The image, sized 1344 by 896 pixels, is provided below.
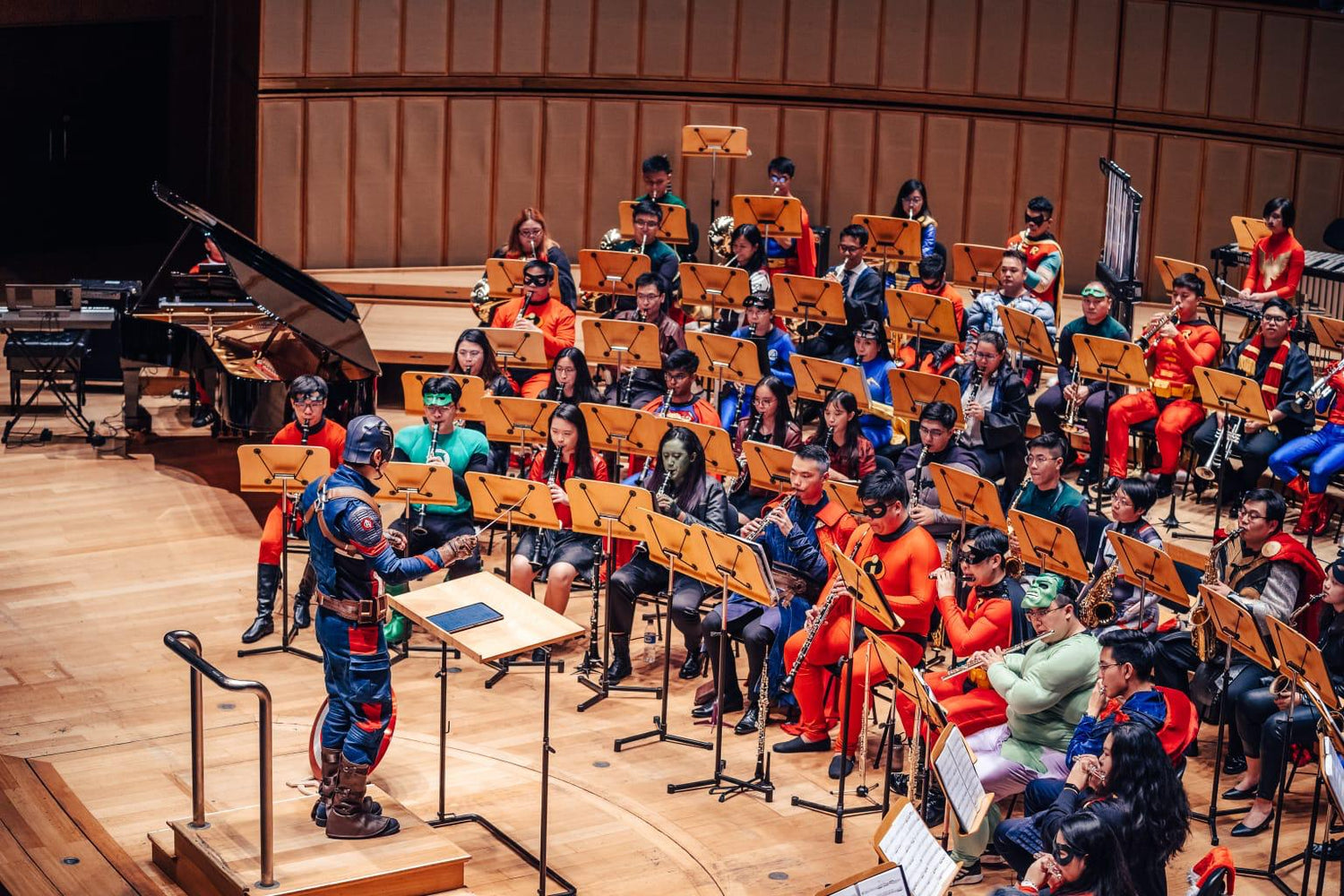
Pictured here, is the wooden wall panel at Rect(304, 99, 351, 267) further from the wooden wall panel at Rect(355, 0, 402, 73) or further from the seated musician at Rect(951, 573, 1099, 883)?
the seated musician at Rect(951, 573, 1099, 883)

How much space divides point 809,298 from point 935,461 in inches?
72.2

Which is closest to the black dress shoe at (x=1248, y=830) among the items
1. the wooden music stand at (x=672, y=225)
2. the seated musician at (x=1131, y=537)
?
the seated musician at (x=1131, y=537)

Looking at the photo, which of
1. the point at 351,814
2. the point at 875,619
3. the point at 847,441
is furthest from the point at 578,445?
the point at 351,814

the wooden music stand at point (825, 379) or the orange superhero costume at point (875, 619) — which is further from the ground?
the wooden music stand at point (825, 379)

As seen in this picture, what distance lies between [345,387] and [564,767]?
3018 mm

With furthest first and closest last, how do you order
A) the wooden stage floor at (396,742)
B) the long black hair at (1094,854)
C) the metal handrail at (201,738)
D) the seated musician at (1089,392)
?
the seated musician at (1089,392) < the wooden stage floor at (396,742) < the metal handrail at (201,738) < the long black hair at (1094,854)

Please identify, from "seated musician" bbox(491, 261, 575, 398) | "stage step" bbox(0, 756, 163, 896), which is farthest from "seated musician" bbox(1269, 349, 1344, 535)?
"stage step" bbox(0, 756, 163, 896)

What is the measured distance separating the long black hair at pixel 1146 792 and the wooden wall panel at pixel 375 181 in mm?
9714

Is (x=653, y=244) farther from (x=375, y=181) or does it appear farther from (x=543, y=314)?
(x=375, y=181)

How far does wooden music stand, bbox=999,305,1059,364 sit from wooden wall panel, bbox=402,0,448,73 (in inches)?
236

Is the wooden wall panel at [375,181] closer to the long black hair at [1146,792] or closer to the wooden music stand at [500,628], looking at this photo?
the wooden music stand at [500,628]

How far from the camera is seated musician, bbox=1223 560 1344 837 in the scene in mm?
6180

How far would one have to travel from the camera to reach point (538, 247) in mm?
10508

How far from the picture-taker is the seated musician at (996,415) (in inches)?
338
